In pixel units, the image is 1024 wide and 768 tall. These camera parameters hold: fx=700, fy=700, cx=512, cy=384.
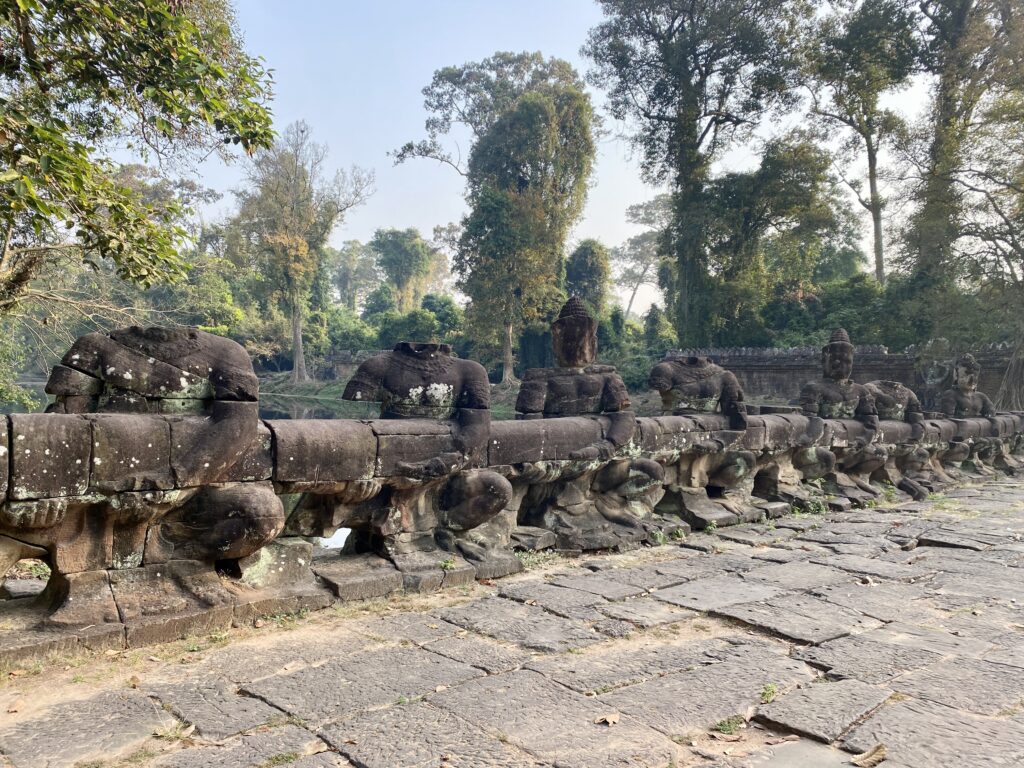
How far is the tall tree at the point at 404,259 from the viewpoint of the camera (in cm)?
5203

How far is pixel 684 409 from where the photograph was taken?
6.86 m

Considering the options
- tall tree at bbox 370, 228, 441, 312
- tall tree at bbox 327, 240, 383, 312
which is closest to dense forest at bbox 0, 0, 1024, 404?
tall tree at bbox 370, 228, 441, 312

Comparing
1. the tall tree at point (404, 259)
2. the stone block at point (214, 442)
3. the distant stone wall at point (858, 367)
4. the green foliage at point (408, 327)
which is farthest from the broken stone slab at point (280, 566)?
the tall tree at point (404, 259)

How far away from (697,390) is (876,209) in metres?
23.7

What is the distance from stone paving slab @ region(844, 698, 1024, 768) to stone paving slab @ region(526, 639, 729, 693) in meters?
0.77

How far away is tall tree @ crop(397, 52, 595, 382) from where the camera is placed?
27328mm

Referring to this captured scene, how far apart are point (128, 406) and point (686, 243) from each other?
24.2 metres

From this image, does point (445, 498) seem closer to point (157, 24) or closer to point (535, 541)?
point (535, 541)

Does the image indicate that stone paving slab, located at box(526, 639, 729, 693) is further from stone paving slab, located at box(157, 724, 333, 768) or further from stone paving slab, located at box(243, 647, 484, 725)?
stone paving slab, located at box(157, 724, 333, 768)

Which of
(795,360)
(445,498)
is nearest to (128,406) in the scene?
(445,498)

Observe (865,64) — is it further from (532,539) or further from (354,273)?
(354,273)

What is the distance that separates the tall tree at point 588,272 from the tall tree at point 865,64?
13.2m

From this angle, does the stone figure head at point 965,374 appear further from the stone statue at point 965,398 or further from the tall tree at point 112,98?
the tall tree at point 112,98

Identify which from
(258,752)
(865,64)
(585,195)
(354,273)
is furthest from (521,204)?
(354,273)
